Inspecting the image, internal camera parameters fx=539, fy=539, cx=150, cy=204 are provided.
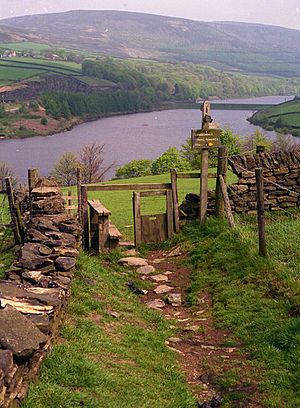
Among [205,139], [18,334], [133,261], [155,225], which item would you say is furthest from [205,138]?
[18,334]

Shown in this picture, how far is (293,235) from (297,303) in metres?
3.37

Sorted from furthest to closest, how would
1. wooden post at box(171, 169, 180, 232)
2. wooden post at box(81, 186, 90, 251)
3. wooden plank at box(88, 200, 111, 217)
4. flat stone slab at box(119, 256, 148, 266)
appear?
1. wooden post at box(171, 169, 180, 232)
2. wooden post at box(81, 186, 90, 251)
3. wooden plank at box(88, 200, 111, 217)
4. flat stone slab at box(119, 256, 148, 266)

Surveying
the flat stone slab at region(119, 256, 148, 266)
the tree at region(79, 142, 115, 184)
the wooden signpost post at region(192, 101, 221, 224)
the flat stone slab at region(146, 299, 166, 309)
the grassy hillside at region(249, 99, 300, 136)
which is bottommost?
the tree at region(79, 142, 115, 184)

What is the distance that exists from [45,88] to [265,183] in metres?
168

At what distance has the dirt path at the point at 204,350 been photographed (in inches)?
280

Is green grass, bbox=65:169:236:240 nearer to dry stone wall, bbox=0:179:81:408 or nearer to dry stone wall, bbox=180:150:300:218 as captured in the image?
dry stone wall, bbox=180:150:300:218

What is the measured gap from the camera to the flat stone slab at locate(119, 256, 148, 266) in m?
13.2

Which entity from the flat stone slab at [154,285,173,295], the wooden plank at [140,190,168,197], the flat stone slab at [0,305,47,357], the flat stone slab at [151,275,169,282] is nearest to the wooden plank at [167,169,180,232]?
the wooden plank at [140,190,168,197]

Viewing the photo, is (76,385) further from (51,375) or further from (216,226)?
(216,226)

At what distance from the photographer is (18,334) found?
5.63 meters

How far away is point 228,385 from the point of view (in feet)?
24.1

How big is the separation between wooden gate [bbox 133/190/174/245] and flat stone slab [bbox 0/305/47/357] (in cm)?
880

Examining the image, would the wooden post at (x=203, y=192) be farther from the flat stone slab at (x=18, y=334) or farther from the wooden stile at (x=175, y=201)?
the flat stone slab at (x=18, y=334)

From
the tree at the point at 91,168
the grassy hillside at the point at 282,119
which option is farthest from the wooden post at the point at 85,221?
the grassy hillside at the point at 282,119
